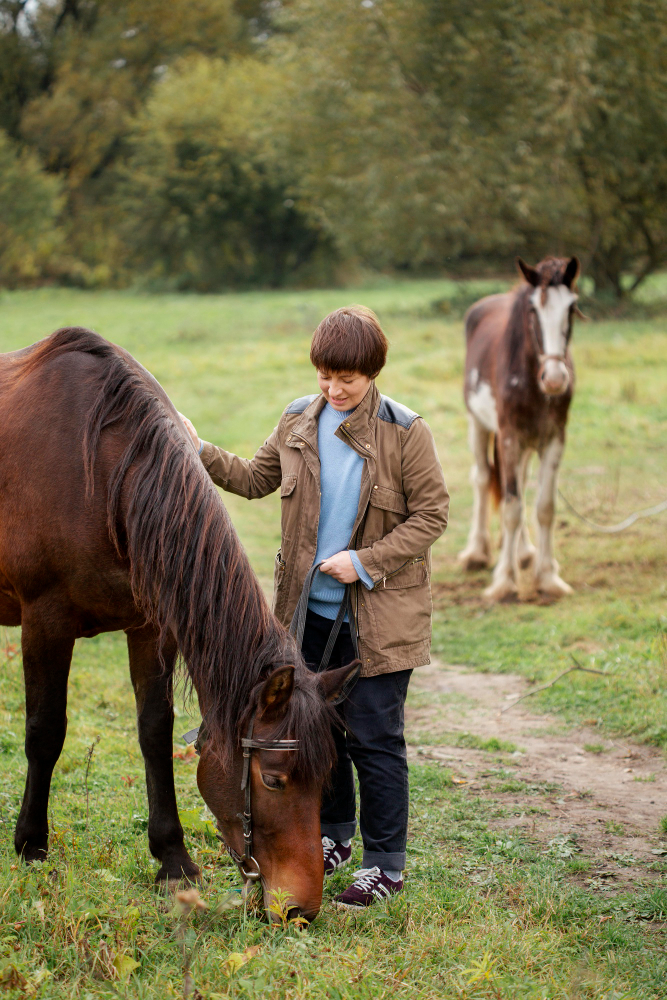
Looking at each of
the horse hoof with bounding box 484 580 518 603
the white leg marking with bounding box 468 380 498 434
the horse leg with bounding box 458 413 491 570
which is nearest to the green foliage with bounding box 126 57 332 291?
the white leg marking with bounding box 468 380 498 434

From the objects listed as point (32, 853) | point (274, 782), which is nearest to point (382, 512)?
point (274, 782)

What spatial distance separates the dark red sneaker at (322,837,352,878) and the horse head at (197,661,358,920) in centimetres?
60

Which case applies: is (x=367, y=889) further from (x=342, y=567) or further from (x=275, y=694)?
(x=342, y=567)

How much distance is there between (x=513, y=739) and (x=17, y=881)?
246cm

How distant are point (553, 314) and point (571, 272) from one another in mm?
306

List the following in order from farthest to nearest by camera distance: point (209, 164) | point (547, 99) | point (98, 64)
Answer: point (98, 64) → point (209, 164) → point (547, 99)

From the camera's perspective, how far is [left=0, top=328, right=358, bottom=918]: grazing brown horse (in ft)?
7.53

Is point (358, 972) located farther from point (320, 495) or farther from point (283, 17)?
point (283, 17)

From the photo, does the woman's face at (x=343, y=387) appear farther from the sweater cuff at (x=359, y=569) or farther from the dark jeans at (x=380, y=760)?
the dark jeans at (x=380, y=760)

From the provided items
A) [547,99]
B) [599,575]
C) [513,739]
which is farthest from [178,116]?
[513,739]

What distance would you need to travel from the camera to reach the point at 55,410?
2.78 metres

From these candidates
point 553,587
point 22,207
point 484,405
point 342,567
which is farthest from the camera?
point 22,207

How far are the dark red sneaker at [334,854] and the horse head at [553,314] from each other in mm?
3883

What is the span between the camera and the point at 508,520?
661 cm
